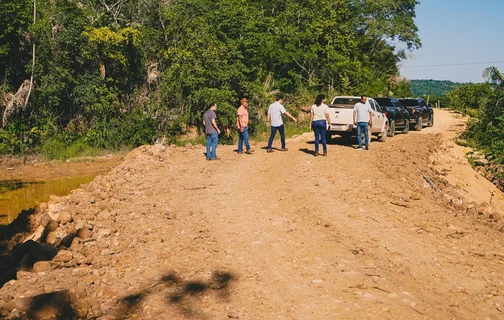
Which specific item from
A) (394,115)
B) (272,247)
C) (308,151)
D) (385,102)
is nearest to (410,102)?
(385,102)

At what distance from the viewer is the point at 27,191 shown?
1872 cm

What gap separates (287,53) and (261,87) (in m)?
3.22

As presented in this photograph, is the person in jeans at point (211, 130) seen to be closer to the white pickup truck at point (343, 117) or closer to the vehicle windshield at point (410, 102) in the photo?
the white pickup truck at point (343, 117)

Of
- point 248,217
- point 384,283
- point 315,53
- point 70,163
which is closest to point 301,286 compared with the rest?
point 384,283

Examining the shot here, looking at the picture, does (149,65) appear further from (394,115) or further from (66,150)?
(394,115)

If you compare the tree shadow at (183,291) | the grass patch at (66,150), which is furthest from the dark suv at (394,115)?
the tree shadow at (183,291)

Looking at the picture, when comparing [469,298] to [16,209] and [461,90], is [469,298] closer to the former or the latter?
[16,209]

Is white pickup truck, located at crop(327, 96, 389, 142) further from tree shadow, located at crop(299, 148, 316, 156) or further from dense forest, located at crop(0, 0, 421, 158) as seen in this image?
dense forest, located at crop(0, 0, 421, 158)

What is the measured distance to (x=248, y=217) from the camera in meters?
9.73

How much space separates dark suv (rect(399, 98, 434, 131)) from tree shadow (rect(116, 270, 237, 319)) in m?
21.4

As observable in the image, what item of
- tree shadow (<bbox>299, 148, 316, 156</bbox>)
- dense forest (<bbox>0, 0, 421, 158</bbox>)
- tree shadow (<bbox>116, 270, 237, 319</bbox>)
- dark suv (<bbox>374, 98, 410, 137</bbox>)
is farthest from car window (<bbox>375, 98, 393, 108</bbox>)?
tree shadow (<bbox>116, 270, 237, 319</bbox>)

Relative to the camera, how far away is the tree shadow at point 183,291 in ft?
20.4

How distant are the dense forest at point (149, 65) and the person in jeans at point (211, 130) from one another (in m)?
11.4

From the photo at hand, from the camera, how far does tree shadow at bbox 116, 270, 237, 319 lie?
621 cm
